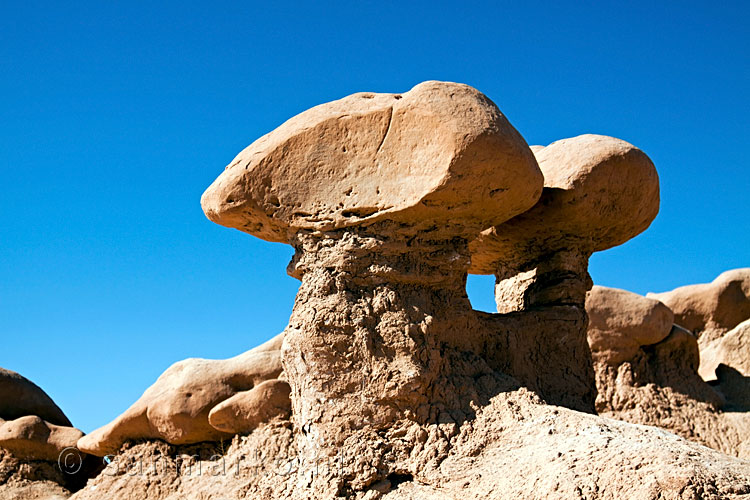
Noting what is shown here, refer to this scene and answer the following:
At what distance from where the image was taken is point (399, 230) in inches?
294

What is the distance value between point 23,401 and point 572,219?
7.38 m

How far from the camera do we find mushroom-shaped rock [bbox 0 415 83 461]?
433 inches

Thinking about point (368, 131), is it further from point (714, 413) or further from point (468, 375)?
point (714, 413)

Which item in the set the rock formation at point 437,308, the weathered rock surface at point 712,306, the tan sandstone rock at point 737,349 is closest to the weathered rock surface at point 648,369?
the tan sandstone rock at point 737,349

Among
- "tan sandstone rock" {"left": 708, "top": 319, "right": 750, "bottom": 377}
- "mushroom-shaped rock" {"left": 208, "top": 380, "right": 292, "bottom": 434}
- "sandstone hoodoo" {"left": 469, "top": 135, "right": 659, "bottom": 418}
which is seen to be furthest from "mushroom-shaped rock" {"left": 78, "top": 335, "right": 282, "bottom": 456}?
"tan sandstone rock" {"left": 708, "top": 319, "right": 750, "bottom": 377}

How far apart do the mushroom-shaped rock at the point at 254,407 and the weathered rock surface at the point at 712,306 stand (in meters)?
6.53

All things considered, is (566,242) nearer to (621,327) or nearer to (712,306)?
(621,327)

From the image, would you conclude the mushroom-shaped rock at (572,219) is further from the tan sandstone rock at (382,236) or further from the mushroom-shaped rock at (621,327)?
the mushroom-shaped rock at (621,327)

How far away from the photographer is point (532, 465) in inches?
251

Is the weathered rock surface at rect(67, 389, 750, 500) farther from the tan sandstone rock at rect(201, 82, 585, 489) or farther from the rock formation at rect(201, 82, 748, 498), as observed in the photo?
the tan sandstone rock at rect(201, 82, 585, 489)

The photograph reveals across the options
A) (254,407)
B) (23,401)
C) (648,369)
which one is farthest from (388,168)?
(23,401)

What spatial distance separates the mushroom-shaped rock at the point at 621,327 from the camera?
1138cm

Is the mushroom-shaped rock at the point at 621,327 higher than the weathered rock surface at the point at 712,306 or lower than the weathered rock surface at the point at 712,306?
lower

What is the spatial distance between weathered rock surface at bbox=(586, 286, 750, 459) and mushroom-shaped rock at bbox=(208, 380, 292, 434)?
4073mm
